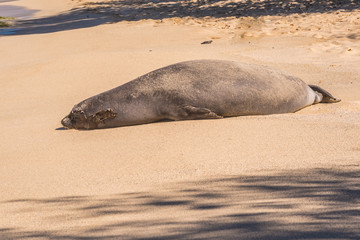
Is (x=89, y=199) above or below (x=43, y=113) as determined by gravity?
above

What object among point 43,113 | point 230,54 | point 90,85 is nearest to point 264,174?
point 43,113

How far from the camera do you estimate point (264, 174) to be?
3.96m

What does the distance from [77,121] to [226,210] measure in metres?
3.55

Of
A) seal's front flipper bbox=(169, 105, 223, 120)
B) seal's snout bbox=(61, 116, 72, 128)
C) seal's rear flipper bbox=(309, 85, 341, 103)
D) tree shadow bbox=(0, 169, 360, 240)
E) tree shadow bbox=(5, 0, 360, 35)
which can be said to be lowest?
tree shadow bbox=(5, 0, 360, 35)

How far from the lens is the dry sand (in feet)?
9.99

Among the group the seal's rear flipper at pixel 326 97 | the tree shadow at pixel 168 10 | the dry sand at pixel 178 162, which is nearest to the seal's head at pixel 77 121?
the dry sand at pixel 178 162

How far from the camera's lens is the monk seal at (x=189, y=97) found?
6.17 meters

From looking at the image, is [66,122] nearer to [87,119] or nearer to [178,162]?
[87,119]

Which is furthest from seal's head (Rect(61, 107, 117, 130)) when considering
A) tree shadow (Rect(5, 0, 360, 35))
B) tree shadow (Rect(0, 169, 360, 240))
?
tree shadow (Rect(5, 0, 360, 35))

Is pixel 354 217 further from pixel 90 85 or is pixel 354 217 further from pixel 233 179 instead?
pixel 90 85

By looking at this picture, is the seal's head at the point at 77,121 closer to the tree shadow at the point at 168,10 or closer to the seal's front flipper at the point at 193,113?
the seal's front flipper at the point at 193,113

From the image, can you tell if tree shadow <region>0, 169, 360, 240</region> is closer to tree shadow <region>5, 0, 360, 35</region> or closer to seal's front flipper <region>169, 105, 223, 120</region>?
seal's front flipper <region>169, 105, 223, 120</region>

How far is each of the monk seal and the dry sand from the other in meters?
0.20

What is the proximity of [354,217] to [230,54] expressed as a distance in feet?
26.4
